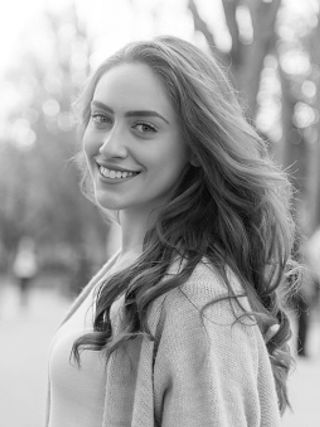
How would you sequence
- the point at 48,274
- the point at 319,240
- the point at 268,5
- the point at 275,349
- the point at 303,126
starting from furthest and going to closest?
the point at 48,274 → the point at 303,126 → the point at 319,240 → the point at 268,5 → the point at 275,349

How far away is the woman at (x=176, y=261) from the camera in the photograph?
6.30ft

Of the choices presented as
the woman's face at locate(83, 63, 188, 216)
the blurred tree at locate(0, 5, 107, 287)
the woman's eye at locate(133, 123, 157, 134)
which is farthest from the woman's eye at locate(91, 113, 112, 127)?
the blurred tree at locate(0, 5, 107, 287)

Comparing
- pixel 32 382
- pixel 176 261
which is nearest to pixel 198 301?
pixel 176 261

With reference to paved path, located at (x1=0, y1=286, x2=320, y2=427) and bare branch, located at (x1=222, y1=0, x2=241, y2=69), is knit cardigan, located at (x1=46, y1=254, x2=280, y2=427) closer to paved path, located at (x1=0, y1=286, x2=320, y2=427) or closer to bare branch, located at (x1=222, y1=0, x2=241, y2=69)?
paved path, located at (x1=0, y1=286, x2=320, y2=427)

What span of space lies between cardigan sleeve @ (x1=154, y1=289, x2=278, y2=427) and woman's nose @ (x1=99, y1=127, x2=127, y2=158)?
48cm

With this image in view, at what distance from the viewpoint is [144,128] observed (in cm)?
222

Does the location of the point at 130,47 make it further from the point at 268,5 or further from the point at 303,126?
the point at 303,126

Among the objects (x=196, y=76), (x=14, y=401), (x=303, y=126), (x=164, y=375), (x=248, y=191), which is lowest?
(x=14, y=401)

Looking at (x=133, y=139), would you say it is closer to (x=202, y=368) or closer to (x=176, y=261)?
(x=176, y=261)

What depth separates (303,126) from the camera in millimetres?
17031

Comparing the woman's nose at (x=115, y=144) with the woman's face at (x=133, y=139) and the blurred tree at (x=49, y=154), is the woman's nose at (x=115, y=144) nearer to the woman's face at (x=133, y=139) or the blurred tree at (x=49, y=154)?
the woman's face at (x=133, y=139)

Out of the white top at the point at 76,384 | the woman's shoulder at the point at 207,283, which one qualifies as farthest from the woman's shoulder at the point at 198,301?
the white top at the point at 76,384

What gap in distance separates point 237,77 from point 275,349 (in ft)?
17.4

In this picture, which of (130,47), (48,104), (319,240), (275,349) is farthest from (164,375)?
(48,104)
